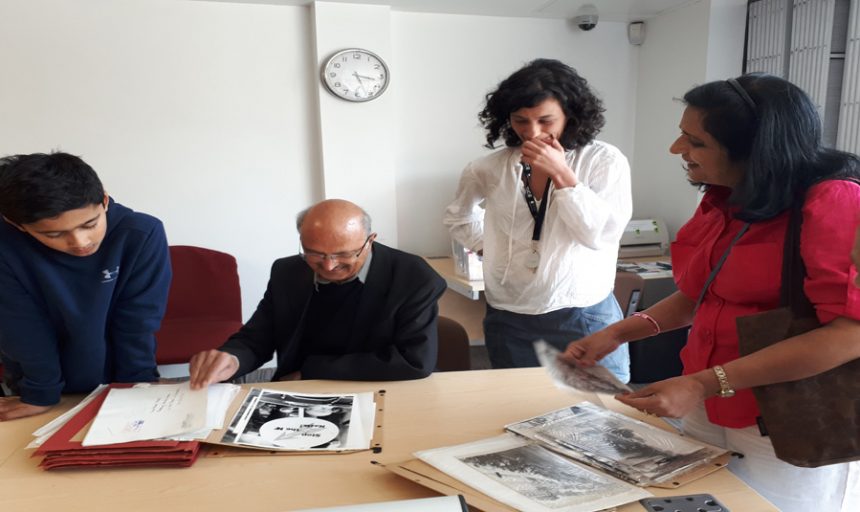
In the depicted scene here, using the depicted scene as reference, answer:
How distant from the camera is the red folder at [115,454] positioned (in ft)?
3.79

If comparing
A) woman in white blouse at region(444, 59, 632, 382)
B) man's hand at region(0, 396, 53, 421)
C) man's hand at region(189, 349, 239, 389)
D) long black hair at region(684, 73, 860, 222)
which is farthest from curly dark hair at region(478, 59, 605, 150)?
man's hand at region(0, 396, 53, 421)

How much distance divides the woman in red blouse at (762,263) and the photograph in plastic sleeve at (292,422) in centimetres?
63

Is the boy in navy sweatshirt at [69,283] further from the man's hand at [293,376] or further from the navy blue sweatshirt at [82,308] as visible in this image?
the man's hand at [293,376]

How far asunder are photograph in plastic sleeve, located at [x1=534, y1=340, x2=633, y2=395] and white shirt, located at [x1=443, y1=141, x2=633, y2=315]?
1.20 ft

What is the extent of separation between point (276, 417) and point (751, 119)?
3.85 feet

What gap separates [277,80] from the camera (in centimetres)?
353

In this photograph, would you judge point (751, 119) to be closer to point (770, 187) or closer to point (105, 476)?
point (770, 187)

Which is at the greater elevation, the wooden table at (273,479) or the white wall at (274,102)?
the white wall at (274,102)

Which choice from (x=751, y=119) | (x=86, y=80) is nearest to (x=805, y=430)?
(x=751, y=119)

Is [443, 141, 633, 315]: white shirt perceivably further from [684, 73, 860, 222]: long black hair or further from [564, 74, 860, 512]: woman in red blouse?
[684, 73, 860, 222]: long black hair

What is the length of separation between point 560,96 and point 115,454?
146cm

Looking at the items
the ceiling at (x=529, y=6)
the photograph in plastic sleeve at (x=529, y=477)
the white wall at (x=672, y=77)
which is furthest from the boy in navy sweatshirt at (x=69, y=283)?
the white wall at (x=672, y=77)

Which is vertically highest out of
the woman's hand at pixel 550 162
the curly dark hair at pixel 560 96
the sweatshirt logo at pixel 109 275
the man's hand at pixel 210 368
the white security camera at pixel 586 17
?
the white security camera at pixel 586 17

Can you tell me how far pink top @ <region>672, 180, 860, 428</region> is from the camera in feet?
3.15
